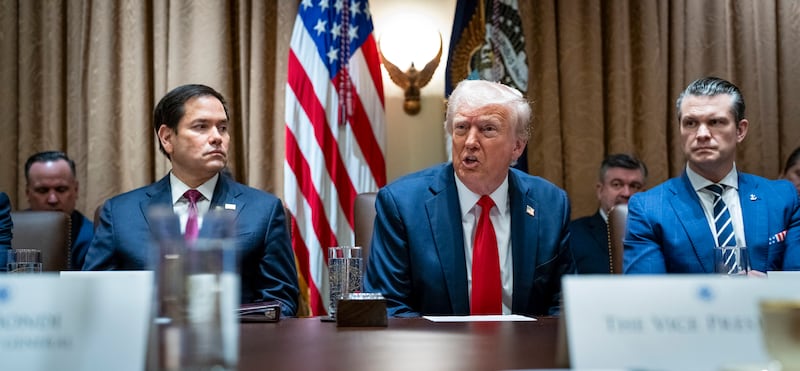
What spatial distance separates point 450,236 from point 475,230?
98 mm

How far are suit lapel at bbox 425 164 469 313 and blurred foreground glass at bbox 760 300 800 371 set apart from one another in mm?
1689

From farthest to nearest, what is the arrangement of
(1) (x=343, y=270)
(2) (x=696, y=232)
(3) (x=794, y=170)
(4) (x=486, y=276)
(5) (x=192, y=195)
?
(3) (x=794, y=170), (5) (x=192, y=195), (2) (x=696, y=232), (4) (x=486, y=276), (1) (x=343, y=270)

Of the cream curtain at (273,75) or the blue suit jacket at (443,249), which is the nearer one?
the blue suit jacket at (443,249)

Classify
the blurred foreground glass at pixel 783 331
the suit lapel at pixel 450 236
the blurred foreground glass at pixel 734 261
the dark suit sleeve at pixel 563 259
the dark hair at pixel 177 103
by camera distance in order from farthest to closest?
the dark hair at pixel 177 103 → the dark suit sleeve at pixel 563 259 → the suit lapel at pixel 450 236 → the blurred foreground glass at pixel 734 261 → the blurred foreground glass at pixel 783 331

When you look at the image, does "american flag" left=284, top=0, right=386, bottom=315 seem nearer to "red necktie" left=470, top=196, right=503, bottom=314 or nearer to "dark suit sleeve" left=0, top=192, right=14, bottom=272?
"dark suit sleeve" left=0, top=192, right=14, bottom=272

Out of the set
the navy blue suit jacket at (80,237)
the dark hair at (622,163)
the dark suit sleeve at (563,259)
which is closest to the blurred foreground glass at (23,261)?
the dark suit sleeve at (563,259)

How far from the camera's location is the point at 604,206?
15.8 ft

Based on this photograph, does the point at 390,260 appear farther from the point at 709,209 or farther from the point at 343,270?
the point at 709,209

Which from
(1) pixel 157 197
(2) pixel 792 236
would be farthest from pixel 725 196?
(1) pixel 157 197

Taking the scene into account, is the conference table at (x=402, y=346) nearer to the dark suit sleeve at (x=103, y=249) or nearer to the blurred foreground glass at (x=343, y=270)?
the blurred foreground glass at (x=343, y=270)

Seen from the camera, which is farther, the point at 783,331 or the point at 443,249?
the point at 443,249

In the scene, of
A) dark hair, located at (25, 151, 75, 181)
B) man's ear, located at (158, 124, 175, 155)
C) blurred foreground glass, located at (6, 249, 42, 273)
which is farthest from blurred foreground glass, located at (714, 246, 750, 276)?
dark hair, located at (25, 151, 75, 181)

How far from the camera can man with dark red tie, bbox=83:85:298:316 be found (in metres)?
2.93

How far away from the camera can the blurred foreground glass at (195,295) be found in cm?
95
